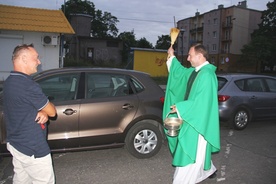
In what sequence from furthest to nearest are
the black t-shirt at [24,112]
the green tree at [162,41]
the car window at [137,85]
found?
1. the green tree at [162,41]
2. the car window at [137,85]
3. the black t-shirt at [24,112]

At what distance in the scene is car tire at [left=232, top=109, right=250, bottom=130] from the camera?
24.6 ft

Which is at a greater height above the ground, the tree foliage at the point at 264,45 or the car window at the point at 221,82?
the tree foliage at the point at 264,45

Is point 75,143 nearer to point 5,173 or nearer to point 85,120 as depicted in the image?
point 85,120

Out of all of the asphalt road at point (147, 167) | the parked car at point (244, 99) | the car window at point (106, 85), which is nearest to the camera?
the asphalt road at point (147, 167)

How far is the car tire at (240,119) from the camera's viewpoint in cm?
750

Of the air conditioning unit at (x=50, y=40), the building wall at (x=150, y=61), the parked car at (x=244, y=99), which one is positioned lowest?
the parked car at (x=244, y=99)

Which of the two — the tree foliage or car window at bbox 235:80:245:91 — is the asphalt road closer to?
car window at bbox 235:80:245:91

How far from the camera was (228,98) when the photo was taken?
Result: 23.9 ft

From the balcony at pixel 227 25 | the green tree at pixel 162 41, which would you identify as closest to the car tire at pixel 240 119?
the balcony at pixel 227 25

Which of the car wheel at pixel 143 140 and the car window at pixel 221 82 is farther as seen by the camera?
the car window at pixel 221 82

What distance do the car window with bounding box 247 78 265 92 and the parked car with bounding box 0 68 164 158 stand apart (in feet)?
11.7

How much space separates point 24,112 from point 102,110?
88.6 inches

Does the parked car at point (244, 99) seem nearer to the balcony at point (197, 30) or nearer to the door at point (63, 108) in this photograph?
the door at point (63, 108)

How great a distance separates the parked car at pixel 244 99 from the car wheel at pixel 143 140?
277cm
